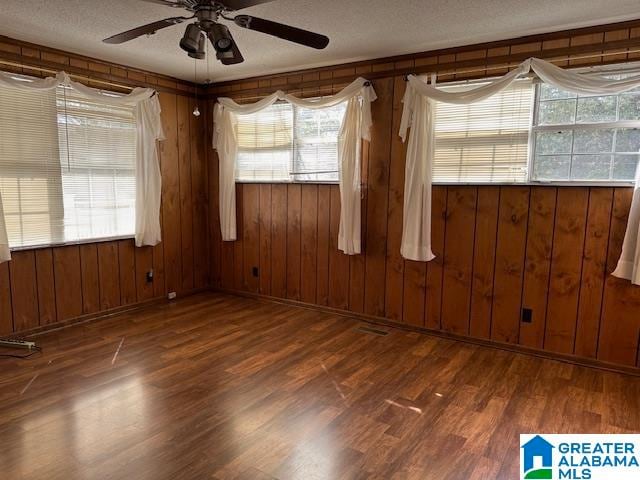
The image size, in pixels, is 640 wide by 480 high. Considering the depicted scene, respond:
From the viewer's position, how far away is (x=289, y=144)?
15.0 ft

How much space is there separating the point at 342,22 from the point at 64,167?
2.66m

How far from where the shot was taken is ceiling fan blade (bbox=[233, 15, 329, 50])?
227 cm

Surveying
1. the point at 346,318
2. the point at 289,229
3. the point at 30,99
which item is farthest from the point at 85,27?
the point at 346,318

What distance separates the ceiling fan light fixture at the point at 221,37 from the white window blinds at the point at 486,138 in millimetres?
1966

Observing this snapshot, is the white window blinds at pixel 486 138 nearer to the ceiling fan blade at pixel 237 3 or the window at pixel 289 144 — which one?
the window at pixel 289 144

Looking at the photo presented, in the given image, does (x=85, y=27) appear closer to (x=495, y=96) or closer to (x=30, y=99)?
(x=30, y=99)

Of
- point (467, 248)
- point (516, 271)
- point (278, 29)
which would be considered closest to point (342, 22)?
point (278, 29)

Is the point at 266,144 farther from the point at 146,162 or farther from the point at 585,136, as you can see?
the point at 585,136

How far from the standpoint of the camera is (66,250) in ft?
13.0

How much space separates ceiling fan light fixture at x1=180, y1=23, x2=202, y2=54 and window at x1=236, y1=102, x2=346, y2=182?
6.57ft

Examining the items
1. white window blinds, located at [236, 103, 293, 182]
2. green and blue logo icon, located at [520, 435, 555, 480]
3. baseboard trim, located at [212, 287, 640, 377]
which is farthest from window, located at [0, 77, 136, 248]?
green and blue logo icon, located at [520, 435, 555, 480]

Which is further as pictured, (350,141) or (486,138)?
(350,141)

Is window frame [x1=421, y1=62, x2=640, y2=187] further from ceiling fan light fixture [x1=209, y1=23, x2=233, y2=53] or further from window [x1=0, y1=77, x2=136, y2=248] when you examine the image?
window [x1=0, y1=77, x2=136, y2=248]

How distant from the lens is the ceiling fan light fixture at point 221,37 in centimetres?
231
